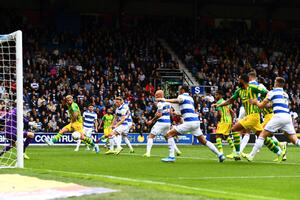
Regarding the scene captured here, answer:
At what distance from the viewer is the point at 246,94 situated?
14.9m

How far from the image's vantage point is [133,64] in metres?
37.0

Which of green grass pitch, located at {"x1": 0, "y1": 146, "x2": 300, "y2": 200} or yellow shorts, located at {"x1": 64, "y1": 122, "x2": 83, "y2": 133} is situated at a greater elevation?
yellow shorts, located at {"x1": 64, "y1": 122, "x2": 83, "y2": 133}

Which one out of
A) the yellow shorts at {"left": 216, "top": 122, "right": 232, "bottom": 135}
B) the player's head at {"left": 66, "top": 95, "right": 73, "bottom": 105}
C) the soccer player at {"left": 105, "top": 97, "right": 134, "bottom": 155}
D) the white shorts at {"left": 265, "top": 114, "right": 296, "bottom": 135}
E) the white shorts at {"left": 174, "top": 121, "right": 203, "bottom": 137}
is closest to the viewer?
the white shorts at {"left": 265, "top": 114, "right": 296, "bottom": 135}

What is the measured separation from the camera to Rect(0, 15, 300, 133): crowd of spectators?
Result: 31.1m

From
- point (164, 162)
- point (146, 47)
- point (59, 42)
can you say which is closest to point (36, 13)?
point (59, 42)

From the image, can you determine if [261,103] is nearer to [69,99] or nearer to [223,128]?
[223,128]

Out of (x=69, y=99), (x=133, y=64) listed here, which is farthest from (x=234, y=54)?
(x=69, y=99)

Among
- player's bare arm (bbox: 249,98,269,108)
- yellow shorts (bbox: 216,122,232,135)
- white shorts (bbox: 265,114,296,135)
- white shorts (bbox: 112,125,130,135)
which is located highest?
player's bare arm (bbox: 249,98,269,108)

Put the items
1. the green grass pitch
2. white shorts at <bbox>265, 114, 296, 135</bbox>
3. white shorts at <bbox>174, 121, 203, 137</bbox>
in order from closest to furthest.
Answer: the green grass pitch → white shorts at <bbox>265, 114, 296, 135</bbox> → white shorts at <bbox>174, 121, 203, 137</bbox>

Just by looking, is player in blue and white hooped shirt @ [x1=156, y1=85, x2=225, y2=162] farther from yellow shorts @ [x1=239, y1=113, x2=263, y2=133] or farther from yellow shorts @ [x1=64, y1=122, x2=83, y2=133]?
yellow shorts @ [x1=64, y1=122, x2=83, y2=133]

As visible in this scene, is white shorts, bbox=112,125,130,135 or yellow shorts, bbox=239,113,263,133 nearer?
yellow shorts, bbox=239,113,263,133

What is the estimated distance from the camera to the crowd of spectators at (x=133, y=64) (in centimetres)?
3106

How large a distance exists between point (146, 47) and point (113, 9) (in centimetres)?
523

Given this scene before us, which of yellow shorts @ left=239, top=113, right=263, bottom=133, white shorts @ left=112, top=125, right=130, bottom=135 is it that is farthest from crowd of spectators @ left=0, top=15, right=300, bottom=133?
yellow shorts @ left=239, top=113, right=263, bottom=133
